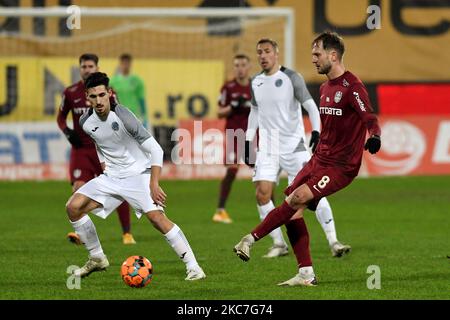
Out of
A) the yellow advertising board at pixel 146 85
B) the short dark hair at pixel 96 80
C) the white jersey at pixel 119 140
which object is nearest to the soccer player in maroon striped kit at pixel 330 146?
the white jersey at pixel 119 140

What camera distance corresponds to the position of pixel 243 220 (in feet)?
52.1

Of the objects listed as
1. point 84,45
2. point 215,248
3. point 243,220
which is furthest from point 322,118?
point 84,45

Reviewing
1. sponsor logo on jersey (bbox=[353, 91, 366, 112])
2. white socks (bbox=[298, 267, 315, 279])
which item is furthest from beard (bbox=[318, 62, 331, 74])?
white socks (bbox=[298, 267, 315, 279])

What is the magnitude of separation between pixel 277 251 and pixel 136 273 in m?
2.96

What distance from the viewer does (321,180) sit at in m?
9.09

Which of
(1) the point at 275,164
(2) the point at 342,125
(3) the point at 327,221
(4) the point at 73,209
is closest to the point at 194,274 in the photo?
(4) the point at 73,209

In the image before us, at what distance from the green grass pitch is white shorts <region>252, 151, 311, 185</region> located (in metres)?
0.91

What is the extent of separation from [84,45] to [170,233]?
16810 millimetres

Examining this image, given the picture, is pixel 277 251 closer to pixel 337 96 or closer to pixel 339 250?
pixel 339 250

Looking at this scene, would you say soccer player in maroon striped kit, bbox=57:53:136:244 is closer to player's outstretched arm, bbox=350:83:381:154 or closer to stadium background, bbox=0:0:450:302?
stadium background, bbox=0:0:450:302

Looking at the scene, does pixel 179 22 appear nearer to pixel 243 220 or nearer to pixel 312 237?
pixel 243 220

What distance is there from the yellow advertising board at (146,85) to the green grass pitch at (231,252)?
3.16 metres

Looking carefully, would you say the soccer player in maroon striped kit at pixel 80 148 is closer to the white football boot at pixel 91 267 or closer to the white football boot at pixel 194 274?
the white football boot at pixel 91 267

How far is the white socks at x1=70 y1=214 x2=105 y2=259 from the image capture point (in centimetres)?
973
